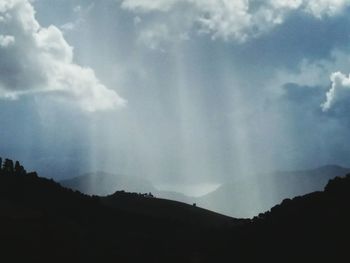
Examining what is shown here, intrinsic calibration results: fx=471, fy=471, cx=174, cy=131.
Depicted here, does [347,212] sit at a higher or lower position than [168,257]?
higher

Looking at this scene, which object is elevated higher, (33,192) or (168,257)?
(33,192)

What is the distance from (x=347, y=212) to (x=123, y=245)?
7122 centimetres

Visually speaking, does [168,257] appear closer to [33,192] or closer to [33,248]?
[33,248]

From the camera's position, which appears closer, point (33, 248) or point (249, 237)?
point (33, 248)

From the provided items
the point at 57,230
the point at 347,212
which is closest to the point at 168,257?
the point at 57,230

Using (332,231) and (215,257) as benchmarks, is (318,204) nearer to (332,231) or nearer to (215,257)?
(332,231)

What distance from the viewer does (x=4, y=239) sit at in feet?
352

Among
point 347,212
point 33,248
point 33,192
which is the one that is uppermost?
point 33,192

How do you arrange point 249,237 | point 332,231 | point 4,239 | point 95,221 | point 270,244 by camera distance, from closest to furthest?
point 4,239 → point 332,231 → point 270,244 → point 249,237 → point 95,221

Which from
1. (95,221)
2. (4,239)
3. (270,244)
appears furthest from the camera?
(95,221)

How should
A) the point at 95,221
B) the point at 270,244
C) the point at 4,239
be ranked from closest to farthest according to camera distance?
the point at 4,239 → the point at 270,244 → the point at 95,221

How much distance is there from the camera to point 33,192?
189875 millimetres

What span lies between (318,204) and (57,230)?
7590 centimetres

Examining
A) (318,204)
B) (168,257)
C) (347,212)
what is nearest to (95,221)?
(168,257)
